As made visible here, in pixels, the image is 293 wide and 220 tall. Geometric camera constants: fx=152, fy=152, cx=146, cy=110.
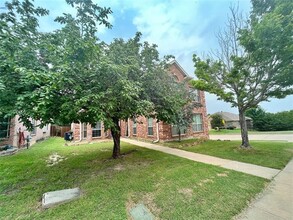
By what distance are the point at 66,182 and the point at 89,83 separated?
11.4ft

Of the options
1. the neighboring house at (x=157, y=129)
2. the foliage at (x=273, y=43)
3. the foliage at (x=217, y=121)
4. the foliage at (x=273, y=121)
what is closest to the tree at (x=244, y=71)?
the foliage at (x=273, y=43)

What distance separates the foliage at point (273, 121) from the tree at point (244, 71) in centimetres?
2400

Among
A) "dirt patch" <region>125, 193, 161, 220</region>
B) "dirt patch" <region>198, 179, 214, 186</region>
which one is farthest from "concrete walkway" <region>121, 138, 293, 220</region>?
"dirt patch" <region>125, 193, 161, 220</region>

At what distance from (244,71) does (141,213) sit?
9.29 metres

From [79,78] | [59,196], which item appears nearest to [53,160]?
[59,196]

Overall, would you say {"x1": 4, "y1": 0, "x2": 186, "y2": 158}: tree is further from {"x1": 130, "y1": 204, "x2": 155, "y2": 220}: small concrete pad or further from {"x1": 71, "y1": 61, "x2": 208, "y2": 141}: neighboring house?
{"x1": 71, "y1": 61, "x2": 208, "y2": 141}: neighboring house

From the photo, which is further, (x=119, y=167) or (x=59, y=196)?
(x=119, y=167)

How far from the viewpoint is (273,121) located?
91.3 feet

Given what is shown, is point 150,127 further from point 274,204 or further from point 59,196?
point 274,204

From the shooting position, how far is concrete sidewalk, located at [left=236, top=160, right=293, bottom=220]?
3.25m

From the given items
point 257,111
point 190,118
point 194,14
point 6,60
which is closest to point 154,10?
point 194,14

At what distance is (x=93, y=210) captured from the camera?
3.53 metres

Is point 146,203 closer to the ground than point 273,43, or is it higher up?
closer to the ground

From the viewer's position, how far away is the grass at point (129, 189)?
136 inches
